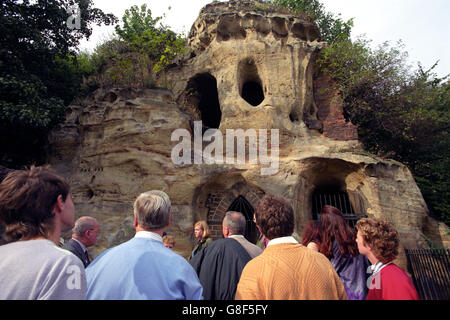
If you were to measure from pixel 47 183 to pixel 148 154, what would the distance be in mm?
6336

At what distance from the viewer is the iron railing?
6.39 m

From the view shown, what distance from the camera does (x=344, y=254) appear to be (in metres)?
2.88

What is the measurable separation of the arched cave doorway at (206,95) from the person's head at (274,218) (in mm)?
8755

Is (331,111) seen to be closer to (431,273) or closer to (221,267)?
(431,273)

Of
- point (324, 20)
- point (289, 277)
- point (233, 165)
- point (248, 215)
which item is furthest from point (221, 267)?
point (324, 20)

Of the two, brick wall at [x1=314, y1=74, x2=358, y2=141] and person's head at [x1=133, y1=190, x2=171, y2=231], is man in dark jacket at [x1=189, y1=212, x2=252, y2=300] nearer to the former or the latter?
person's head at [x1=133, y1=190, x2=171, y2=231]

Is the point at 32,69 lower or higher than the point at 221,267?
higher

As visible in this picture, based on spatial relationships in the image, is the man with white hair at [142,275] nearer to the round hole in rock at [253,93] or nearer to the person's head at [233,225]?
the person's head at [233,225]

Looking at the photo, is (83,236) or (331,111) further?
(331,111)

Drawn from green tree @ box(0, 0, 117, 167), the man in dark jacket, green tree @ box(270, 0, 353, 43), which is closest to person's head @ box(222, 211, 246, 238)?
the man in dark jacket

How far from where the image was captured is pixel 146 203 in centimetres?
195

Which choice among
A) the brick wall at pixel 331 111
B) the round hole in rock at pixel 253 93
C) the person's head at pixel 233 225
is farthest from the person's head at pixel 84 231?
the round hole in rock at pixel 253 93

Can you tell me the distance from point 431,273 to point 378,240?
5.80 m

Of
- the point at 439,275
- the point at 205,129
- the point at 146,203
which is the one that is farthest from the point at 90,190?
the point at 439,275
